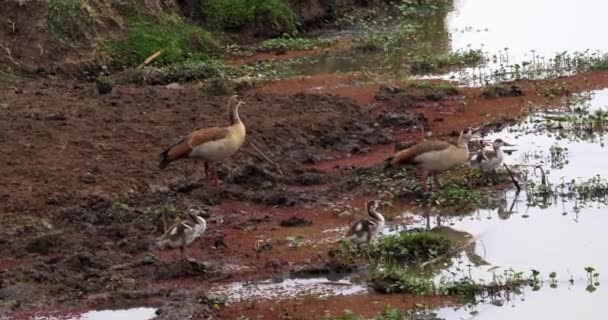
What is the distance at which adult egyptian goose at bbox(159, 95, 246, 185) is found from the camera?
52.9 ft

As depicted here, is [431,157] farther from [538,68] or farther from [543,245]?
[538,68]

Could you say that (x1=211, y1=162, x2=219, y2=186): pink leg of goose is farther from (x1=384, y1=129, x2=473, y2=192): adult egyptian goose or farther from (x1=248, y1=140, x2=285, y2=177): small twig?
(x1=384, y1=129, x2=473, y2=192): adult egyptian goose

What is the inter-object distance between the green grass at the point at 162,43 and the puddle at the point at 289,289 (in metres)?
15.1

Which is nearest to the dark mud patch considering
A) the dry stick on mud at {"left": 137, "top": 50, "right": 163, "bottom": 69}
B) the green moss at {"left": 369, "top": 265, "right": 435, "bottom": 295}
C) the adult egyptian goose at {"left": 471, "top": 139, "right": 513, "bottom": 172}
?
the green moss at {"left": 369, "top": 265, "right": 435, "bottom": 295}

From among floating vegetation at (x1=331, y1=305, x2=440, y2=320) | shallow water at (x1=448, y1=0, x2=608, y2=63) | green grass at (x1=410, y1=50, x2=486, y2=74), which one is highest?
floating vegetation at (x1=331, y1=305, x2=440, y2=320)

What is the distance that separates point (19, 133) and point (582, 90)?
10.4m

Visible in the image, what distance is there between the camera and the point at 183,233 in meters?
13.1

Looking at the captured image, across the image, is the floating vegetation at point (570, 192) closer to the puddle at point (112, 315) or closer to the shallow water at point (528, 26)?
the puddle at point (112, 315)

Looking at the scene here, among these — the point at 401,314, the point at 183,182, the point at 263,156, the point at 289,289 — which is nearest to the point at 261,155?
the point at 263,156

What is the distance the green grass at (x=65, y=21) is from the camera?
26141 millimetres

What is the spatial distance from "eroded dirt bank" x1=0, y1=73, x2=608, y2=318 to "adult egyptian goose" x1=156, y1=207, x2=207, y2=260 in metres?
0.22

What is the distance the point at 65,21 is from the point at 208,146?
11.3 metres

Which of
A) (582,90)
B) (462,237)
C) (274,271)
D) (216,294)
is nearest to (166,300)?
(216,294)

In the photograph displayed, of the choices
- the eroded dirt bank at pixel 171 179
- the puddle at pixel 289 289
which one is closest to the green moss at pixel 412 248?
the eroded dirt bank at pixel 171 179
